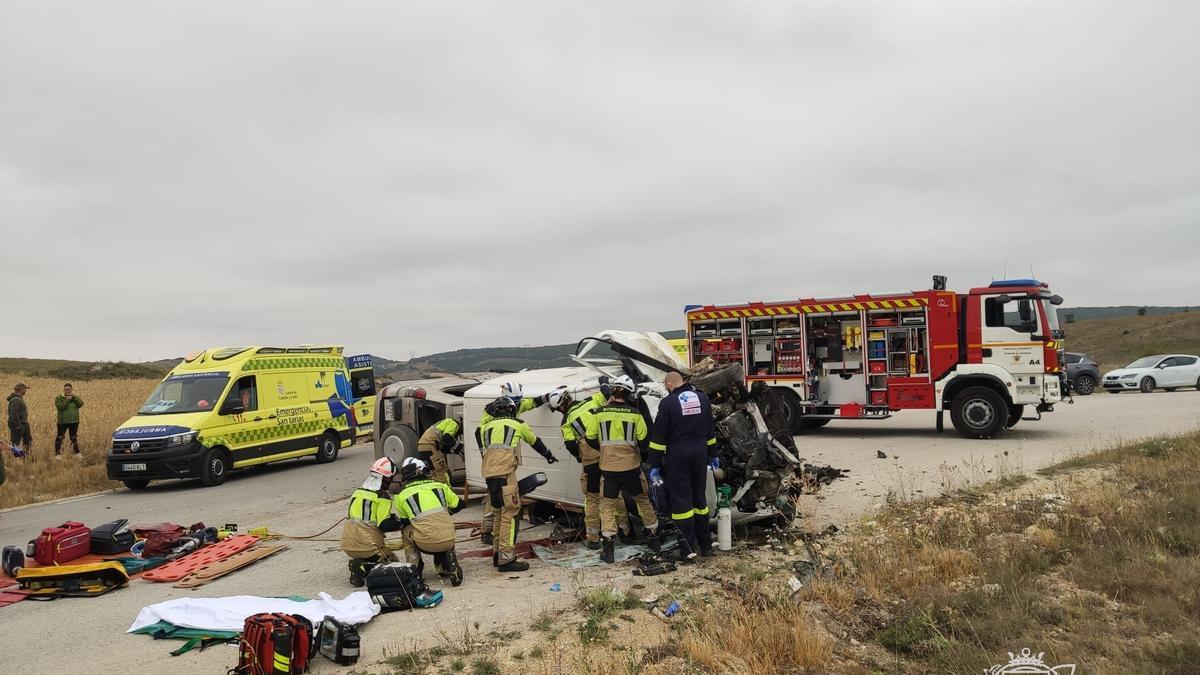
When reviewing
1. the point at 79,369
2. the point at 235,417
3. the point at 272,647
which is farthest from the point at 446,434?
the point at 79,369

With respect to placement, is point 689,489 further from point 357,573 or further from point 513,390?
point 357,573

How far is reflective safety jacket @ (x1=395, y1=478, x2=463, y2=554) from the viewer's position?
6531 millimetres

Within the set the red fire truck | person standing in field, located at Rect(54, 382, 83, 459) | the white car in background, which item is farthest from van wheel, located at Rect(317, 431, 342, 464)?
the white car in background

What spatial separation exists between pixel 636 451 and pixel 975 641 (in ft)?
11.5

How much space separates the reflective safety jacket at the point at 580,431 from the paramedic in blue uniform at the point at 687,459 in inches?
32.0

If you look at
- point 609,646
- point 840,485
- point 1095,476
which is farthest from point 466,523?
point 1095,476

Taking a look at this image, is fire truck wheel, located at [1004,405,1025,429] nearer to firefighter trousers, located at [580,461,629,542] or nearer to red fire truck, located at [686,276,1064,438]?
red fire truck, located at [686,276,1064,438]

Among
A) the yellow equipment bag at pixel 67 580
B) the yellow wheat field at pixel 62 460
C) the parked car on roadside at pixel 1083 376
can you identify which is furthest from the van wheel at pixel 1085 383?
the yellow wheat field at pixel 62 460

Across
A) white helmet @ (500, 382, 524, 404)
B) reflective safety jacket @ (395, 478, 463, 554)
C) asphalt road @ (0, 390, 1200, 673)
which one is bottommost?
asphalt road @ (0, 390, 1200, 673)

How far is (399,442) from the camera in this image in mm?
11641

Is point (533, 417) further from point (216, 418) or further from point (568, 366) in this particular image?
point (216, 418)

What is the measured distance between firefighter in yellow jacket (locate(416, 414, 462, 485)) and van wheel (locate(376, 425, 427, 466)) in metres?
2.38

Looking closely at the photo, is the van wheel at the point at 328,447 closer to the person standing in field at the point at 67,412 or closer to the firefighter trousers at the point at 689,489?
the person standing in field at the point at 67,412

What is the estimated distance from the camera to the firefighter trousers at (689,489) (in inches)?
270
